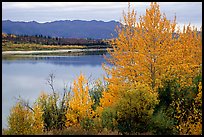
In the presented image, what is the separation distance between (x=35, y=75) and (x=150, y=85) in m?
47.7

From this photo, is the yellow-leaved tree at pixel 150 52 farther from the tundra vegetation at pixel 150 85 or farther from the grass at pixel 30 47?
the grass at pixel 30 47

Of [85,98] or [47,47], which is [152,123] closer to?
[85,98]

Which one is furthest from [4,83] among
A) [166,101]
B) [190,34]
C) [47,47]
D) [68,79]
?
[47,47]

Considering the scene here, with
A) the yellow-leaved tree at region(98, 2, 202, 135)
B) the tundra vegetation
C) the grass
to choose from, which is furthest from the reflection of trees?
the yellow-leaved tree at region(98, 2, 202, 135)

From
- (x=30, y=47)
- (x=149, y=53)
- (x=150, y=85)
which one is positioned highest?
(x=149, y=53)

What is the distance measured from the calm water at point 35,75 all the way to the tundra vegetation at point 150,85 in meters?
19.8

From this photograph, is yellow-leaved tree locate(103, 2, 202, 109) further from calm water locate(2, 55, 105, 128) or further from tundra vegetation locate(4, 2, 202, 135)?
calm water locate(2, 55, 105, 128)

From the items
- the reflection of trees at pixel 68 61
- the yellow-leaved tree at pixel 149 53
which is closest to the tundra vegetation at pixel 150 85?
the yellow-leaved tree at pixel 149 53

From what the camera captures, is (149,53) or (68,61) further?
(68,61)

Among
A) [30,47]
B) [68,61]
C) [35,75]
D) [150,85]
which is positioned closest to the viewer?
[150,85]

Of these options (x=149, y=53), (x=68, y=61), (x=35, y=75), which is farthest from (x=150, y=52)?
(x=68, y=61)

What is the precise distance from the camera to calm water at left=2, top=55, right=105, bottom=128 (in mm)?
46812

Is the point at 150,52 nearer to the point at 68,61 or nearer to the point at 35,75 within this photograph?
the point at 35,75

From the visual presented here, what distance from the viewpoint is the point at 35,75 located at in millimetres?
62375
